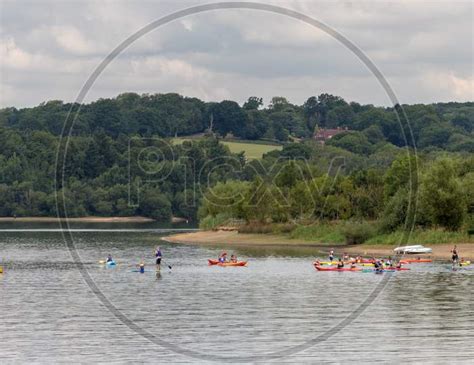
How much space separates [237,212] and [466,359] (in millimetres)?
137006

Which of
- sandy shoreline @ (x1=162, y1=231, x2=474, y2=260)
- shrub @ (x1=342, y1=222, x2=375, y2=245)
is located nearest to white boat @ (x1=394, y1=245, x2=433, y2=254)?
sandy shoreline @ (x1=162, y1=231, x2=474, y2=260)

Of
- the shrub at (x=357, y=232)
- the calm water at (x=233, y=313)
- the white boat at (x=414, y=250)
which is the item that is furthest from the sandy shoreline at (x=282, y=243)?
the calm water at (x=233, y=313)

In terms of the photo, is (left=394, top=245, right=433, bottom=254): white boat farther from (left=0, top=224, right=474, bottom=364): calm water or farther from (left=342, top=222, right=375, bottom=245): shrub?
(left=342, top=222, right=375, bottom=245): shrub

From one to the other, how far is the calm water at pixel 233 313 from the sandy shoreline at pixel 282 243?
52.8 ft

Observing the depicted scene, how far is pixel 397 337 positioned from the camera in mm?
65125

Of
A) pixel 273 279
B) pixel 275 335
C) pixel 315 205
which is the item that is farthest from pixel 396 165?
pixel 275 335

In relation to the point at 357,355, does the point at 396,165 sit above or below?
above

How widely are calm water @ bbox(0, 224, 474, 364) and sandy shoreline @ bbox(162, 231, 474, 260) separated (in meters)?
16.1

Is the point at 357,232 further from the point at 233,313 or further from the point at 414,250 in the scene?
the point at 233,313

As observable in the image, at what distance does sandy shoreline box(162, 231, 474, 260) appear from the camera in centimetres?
13549

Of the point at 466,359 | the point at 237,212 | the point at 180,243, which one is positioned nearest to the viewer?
the point at 466,359

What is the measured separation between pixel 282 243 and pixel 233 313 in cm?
9089

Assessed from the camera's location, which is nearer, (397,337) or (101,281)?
(397,337)

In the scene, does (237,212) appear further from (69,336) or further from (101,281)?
(69,336)
